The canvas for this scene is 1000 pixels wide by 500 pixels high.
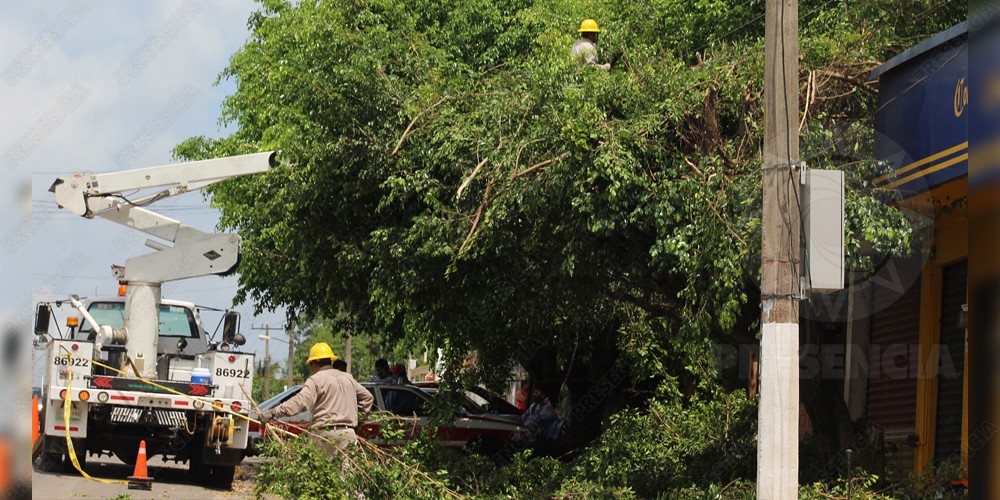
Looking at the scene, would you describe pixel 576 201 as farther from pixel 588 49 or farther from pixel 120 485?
pixel 120 485

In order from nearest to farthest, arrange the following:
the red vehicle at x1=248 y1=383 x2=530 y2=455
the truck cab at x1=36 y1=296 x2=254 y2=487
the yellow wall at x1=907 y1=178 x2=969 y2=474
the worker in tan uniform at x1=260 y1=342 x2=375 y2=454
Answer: the worker in tan uniform at x1=260 y1=342 x2=375 y2=454
the yellow wall at x1=907 y1=178 x2=969 y2=474
the truck cab at x1=36 y1=296 x2=254 y2=487
the red vehicle at x1=248 y1=383 x2=530 y2=455

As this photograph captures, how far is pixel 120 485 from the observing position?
11.3m

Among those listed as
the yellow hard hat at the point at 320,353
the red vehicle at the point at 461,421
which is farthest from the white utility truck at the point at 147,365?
the red vehicle at the point at 461,421

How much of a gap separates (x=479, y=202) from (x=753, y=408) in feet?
12.2

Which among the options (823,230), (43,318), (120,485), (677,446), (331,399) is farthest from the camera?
(43,318)

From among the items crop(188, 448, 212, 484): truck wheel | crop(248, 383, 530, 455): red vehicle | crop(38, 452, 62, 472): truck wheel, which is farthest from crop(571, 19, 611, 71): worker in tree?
crop(38, 452, 62, 472): truck wheel

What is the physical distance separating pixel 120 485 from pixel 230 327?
294 centimetres

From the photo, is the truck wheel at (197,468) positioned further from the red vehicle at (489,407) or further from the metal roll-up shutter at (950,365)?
the metal roll-up shutter at (950,365)

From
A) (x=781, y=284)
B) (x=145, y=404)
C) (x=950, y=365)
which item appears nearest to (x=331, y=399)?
(x=145, y=404)

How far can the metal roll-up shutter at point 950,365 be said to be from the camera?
9484 millimetres

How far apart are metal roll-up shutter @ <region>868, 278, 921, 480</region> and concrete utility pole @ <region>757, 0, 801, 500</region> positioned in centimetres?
338

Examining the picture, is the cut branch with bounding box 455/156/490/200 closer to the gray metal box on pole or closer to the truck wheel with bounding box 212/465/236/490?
the gray metal box on pole

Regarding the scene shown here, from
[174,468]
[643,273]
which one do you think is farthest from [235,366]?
[643,273]

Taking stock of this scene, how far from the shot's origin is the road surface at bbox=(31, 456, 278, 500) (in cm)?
1055
